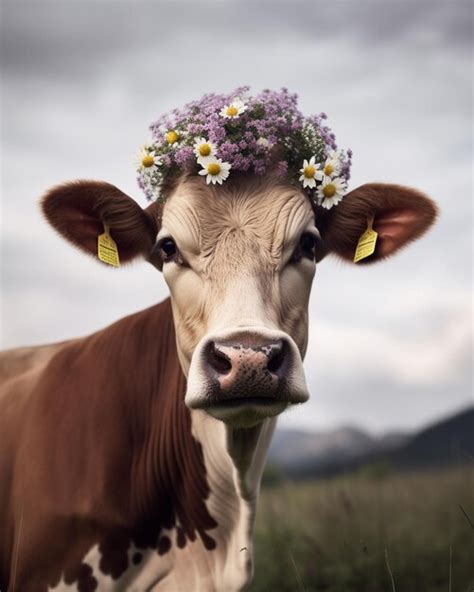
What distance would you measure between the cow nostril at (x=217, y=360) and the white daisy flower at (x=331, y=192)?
5.53 feet

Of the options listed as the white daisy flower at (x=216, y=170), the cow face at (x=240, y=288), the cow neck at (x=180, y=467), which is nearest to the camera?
the cow face at (x=240, y=288)

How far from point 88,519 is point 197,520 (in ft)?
2.34

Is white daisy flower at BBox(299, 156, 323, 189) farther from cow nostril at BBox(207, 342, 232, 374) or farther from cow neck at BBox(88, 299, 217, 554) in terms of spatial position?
cow nostril at BBox(207, 342, 232, 374)

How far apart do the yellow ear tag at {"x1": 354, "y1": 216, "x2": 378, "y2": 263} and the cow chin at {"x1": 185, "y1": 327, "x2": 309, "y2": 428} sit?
172 centimetres

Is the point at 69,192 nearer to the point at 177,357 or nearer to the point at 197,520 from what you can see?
the point at 177,357

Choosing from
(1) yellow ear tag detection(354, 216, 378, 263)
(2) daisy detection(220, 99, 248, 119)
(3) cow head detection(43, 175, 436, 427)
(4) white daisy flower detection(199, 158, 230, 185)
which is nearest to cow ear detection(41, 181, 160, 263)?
(3) cow head detection(43, 175, 436, 427)

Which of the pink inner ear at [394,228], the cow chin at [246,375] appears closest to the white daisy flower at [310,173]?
the pink inner ear at [394,228]

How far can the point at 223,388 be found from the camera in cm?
413

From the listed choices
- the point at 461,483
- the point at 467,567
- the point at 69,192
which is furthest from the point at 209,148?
the point at 461,483

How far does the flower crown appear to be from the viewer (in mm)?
5191

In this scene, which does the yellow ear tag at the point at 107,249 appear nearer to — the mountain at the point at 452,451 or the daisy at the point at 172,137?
the daisy at the point at 172,137

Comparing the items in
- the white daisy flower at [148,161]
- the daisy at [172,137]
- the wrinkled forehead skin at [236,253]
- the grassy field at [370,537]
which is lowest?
the grassy field at [370,537]

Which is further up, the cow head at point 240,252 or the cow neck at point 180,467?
the cow head at point 240,252

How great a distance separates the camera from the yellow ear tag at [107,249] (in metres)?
5.70
